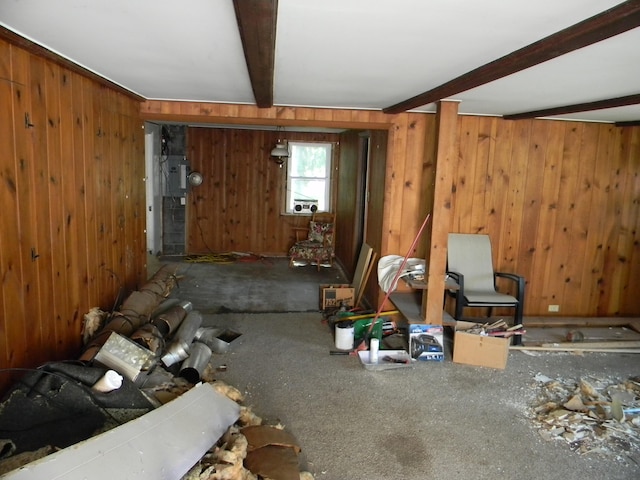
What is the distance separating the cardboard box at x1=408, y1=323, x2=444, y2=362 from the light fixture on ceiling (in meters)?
4.18

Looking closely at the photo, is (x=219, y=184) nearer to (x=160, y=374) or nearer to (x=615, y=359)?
(x=160, y=374)

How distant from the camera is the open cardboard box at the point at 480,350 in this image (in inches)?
136

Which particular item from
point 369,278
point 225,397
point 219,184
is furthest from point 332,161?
point 225,397

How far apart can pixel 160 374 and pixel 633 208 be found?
468cm

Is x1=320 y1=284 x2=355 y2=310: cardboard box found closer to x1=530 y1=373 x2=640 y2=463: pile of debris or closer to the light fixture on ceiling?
x1=530 y1=373 x2=640 y2=463: pile of debris

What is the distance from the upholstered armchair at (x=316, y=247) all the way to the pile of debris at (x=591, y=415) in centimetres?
407

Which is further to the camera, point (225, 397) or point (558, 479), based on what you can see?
point (225, 397)

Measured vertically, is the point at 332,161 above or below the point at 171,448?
above

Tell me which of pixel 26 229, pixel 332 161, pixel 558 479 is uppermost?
pixel 332 161

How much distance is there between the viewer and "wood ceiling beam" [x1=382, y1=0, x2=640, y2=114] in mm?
1500

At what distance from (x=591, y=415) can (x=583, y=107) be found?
2235 mm

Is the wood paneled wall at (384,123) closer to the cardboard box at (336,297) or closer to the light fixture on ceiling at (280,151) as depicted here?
the cardboard box at (336,297)

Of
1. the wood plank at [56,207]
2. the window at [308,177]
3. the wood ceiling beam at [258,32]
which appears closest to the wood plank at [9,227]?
the wood plank at [56,207]

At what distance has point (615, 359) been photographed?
3.76 metres
